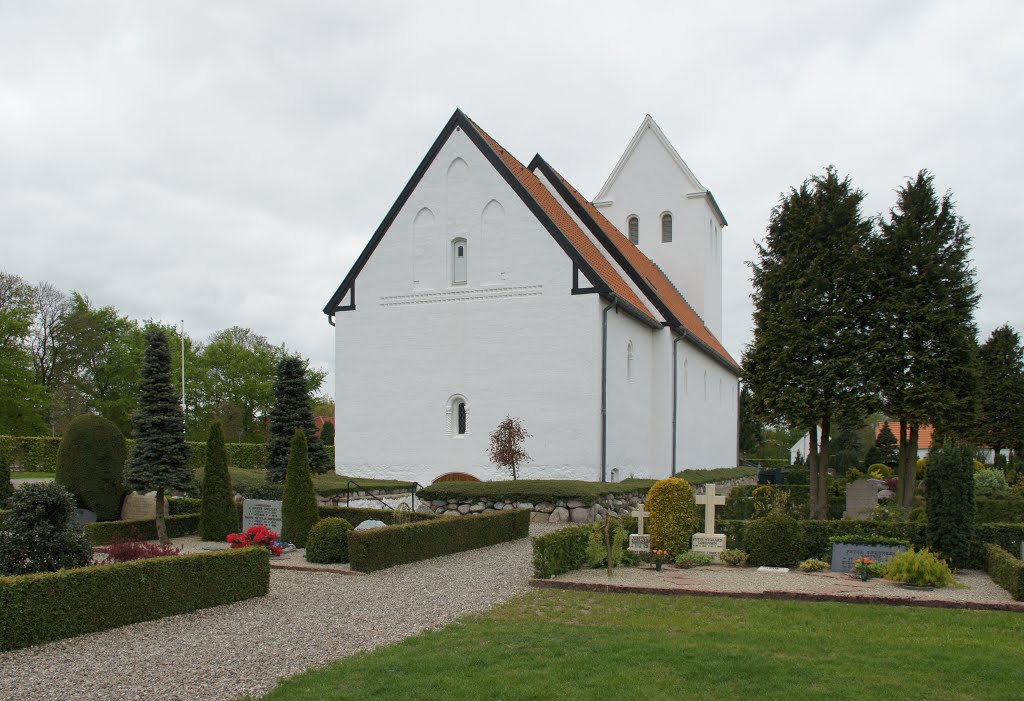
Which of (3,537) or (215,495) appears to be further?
(215,495)

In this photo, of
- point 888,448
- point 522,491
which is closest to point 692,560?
point 522,491

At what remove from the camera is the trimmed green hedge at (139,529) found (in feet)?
52.0

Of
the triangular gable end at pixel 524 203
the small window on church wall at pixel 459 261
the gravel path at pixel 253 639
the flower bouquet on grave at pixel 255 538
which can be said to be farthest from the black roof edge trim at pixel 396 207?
the gravel path at pixel 253 639

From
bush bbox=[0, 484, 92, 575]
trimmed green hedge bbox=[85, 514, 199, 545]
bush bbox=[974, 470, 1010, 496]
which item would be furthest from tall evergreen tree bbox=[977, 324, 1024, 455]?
bush bbox=[0, 484, 92, 575]

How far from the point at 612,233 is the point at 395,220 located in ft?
29.2

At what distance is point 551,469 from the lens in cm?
2244

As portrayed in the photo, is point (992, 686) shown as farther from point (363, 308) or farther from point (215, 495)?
point (363, 308)

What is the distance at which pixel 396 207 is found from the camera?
963 inches

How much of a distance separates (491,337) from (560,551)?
11.8 meters

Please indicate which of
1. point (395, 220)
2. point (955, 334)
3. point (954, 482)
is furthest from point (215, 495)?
point (955, 334)

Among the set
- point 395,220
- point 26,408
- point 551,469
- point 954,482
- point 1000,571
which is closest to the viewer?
point 1000,571

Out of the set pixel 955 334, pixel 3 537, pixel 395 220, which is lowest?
pixel 3 537

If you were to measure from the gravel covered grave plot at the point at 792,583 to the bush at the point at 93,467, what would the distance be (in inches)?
432

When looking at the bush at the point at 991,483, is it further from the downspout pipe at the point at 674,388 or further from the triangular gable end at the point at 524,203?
the triangular gable end at the point at 524,203
